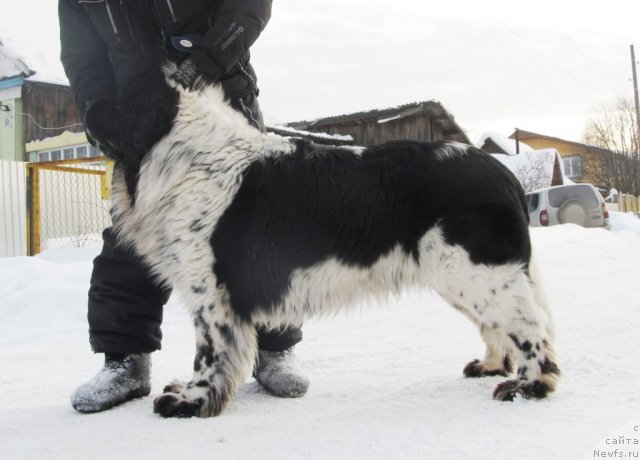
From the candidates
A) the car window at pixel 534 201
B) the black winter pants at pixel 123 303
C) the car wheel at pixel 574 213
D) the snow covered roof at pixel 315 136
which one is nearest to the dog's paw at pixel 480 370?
the black winter pants at pixel 123 303

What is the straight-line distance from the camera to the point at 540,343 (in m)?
2.41

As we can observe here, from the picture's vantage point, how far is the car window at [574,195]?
17.3 m

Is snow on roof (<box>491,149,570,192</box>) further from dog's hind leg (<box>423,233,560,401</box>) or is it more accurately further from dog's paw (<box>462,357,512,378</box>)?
dog's hind leg (<box>423,233,560,401</box>)

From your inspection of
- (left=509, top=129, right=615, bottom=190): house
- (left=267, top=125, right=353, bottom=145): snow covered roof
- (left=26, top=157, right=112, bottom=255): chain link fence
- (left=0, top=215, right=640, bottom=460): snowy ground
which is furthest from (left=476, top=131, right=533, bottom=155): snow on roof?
(left=0, top=215, right=640, bottom=460): snowy ground

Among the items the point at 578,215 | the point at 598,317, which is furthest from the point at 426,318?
the point at 578,215

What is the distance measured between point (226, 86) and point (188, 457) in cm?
184

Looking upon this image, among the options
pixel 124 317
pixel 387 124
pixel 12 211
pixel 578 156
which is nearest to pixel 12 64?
pixel 12 211

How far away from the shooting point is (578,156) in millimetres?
52750

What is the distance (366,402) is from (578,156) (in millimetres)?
56254

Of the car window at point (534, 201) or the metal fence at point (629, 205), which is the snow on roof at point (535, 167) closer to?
the metal fence at point (629, 205)

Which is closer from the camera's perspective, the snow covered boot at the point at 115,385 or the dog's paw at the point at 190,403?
the dog's paw at the point at 190,403

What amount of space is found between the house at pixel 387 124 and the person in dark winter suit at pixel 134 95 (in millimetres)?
13940

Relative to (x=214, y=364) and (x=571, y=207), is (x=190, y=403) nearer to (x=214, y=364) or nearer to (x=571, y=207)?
(x=214, y=364)

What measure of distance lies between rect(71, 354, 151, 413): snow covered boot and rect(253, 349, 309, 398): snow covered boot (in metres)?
0.55
